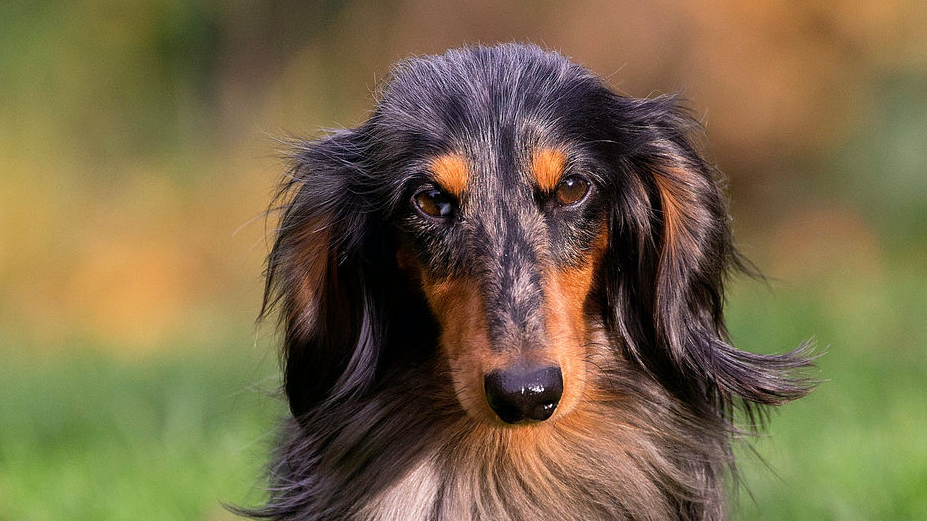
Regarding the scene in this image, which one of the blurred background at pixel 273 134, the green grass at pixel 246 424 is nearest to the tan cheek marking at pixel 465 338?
the green grass at pixel 246 424

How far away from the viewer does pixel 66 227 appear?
10578 mm

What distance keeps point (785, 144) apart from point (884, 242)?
1.25 metres

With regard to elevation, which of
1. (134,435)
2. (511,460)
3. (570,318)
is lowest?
(134,435)

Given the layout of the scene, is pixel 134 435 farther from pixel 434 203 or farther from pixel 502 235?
pixel 502 235

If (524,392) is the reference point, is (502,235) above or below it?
above

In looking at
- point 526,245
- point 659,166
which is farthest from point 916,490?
point 526,245

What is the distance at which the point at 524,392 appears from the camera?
2695mm

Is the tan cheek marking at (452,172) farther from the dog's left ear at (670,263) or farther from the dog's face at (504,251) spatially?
the dog's left ear at (670,263)

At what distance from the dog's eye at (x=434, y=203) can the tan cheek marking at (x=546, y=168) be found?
0.24m

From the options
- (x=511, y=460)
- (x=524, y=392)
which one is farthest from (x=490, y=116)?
(x=511, y=460)

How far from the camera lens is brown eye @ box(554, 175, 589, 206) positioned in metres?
3.11

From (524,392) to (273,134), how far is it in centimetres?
745

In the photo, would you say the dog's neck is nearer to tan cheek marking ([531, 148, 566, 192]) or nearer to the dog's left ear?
the dog's left ear

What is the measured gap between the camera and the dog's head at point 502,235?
3029 mm
